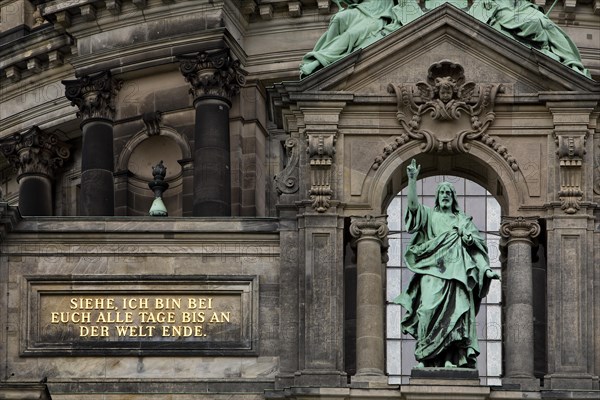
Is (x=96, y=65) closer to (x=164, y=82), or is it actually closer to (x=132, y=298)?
(x=164, y=82)

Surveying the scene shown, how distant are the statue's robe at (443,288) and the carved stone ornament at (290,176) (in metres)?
1.83

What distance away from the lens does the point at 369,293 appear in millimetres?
56938

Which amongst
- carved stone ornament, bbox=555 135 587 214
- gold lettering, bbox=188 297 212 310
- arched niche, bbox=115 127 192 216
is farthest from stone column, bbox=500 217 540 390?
arched niche, bbox=115 127 192 216

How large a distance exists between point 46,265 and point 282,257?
11.6ft

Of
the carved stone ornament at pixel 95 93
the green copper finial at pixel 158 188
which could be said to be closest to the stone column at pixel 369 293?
the green copper finial at pixel 158 188

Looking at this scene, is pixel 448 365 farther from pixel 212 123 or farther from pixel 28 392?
pixel 212 123

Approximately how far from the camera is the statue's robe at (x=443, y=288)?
184 feet

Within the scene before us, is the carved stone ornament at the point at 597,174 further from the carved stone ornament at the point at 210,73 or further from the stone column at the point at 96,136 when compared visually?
the stone column at the point at 96,136

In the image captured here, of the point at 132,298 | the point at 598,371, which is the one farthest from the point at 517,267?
the point at 132,298

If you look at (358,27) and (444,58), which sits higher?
(358,27)

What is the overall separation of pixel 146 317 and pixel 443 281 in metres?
4.46

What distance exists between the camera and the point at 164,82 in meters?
69.8

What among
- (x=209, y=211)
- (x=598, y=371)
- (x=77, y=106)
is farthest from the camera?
(x=77, y=106)

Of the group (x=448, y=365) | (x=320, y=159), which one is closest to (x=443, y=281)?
(x=448, y=365)
